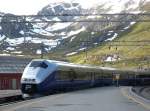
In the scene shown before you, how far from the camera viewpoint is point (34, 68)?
4941cm

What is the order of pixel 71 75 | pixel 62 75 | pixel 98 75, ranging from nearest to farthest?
pixel 62 75 < pixel 71 75 < pixel 98 75

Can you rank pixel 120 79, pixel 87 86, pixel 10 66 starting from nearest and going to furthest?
pixel 87 86, pixel 10 66, pixel 120 79

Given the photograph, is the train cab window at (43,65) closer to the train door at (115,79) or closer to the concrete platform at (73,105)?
the concrete platform at (73,105)

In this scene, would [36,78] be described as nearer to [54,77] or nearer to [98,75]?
[54,77]

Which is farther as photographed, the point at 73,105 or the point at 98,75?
the point at 98,75

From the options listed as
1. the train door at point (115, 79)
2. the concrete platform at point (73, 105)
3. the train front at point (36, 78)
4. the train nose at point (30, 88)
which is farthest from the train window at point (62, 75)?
the train door at point (115, 79)

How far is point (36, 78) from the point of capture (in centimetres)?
4759

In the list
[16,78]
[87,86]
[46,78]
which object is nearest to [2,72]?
[16,78]

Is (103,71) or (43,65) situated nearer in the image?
(43,65)

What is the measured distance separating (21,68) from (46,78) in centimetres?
3189

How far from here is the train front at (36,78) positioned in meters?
47.2

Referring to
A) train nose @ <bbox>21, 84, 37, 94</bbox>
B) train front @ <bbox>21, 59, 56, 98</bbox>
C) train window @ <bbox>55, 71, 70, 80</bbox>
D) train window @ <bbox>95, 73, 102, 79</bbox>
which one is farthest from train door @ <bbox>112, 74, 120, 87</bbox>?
train nose @ <bbox>21, 84, 37, 94</bbox>

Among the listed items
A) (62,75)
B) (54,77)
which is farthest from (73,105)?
(62,75)

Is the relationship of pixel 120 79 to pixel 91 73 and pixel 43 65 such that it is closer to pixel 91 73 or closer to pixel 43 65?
pixel 91 73
